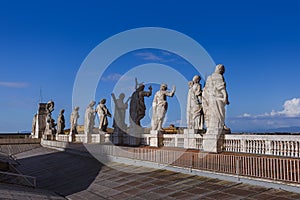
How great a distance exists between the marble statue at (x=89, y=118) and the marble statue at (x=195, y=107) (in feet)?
44.1

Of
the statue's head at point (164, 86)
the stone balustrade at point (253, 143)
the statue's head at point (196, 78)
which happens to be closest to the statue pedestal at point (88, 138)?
the statue's head at point (164, 86)

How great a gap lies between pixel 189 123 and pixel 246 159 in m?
7.87

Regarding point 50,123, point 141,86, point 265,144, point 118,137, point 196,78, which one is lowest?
point 118,137

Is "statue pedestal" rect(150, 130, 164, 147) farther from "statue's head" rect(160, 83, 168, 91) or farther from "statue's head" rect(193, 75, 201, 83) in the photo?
"statue's head" rect(193, 75, 201, 83)

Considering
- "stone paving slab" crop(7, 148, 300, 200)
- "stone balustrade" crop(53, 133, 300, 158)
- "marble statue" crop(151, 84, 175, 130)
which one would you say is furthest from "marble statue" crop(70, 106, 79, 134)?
"stone balustrade" crop(53, 133, 300, 158)

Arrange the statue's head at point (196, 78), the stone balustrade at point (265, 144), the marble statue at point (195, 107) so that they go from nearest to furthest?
the stone balustrade at point (265, 144), the marble statue at point (195, 107), the statue's head at point (196, 78)

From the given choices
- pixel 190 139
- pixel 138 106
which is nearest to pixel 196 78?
pixel 190 139

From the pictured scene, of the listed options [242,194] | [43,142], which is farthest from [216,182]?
[43,142]

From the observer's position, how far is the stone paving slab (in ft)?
31.6

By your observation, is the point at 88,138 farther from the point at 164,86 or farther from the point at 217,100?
the point at 217,100

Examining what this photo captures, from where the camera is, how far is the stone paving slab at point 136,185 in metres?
9.63

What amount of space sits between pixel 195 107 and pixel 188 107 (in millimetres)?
534

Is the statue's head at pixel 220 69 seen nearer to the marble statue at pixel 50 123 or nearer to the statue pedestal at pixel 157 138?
the statue pedestal at pixel 157 138

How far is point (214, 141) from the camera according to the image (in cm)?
1430
